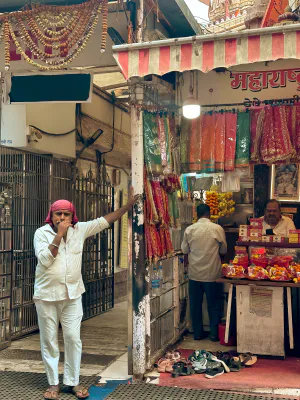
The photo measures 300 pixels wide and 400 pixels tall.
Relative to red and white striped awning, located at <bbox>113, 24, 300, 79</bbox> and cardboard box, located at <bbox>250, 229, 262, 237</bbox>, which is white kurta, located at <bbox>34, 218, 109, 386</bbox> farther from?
cardboard box, located at <bbox>250, 229, 262, 237</bbox>

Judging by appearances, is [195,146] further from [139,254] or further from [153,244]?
[139,254]

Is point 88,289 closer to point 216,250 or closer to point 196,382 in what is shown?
point 216,250

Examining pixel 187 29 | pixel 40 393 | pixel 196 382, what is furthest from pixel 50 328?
pixel 187 29

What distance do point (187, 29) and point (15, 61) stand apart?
2.52 metres

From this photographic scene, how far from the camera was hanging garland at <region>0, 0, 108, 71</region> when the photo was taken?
20.5 ft

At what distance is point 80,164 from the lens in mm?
9750

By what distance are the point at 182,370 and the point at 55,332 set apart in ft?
5.07

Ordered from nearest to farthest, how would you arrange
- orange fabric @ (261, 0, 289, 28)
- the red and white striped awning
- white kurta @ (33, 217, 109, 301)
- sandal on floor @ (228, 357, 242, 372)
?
1. the red and white striped awning
2. white kurta @ (33, 217, 109, 301)
3. sandal on floor @ (228, 357, 242, 372)
4. orange fabric @ (261, 0, 289, 28)

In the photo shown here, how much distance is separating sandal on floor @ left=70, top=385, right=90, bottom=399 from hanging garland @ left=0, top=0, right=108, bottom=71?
3716 millimetres

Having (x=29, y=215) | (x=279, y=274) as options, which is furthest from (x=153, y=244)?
(x=29, y=215)

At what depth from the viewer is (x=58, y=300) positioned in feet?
17.1

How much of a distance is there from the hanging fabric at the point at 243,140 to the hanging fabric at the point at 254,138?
0.14 ft

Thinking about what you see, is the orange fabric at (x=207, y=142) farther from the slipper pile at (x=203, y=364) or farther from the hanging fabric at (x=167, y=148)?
the slipper pile at (x=203, y=364)

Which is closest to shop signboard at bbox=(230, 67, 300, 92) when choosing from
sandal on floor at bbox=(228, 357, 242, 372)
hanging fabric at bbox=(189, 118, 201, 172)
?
hanging fabric at bbox=(189, 118, 201, 172)
